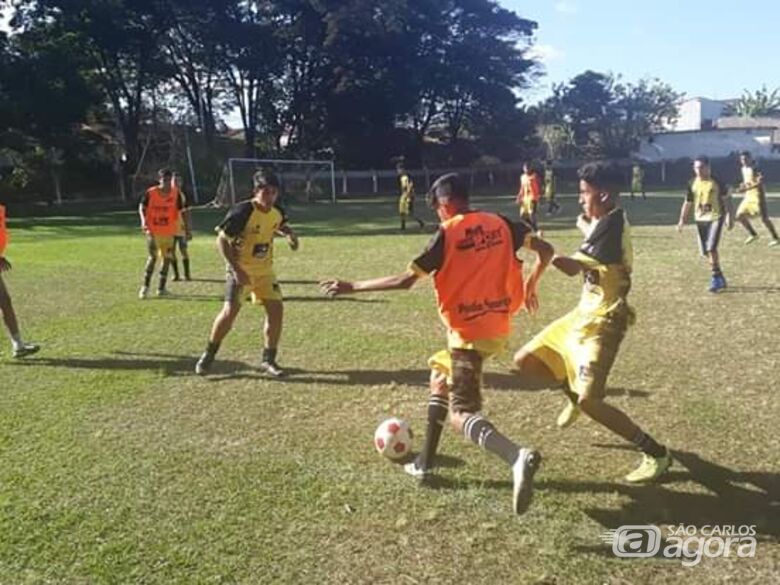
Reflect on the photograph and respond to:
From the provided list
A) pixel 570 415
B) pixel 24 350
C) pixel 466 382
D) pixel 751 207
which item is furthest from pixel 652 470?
pixel 751 207

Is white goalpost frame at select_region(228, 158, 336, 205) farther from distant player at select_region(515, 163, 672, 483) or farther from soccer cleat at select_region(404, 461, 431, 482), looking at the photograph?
distant player at select_region(515, 163, 672, 483)

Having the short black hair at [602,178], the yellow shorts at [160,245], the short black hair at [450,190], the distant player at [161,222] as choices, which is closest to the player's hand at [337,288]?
the short black hair at [450,190]

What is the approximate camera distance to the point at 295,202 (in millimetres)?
39812

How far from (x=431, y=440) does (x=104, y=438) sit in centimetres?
260

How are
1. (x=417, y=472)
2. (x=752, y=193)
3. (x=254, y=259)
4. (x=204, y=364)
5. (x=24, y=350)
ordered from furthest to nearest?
(x=752, y=193) → (x=24, y=350) → (x=204, y=364) → (x=254, y=259) → (x=417, y=472)

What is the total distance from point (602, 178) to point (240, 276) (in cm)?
368

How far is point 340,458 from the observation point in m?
5.21

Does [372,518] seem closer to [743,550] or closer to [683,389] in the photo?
[743,550]

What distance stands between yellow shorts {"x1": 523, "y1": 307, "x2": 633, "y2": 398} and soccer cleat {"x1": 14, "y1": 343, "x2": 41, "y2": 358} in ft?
19.2

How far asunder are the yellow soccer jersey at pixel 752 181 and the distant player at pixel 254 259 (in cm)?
1102

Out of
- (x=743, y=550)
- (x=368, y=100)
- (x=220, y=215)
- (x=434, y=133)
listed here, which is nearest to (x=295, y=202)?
(x=220, y=215)

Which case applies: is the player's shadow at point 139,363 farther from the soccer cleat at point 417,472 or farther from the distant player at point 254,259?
the soccer cleat at point 417,472

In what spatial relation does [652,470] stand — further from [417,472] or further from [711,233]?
[711,233]

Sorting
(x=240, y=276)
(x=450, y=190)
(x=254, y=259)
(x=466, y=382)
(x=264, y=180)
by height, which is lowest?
(x=466, y=382)
